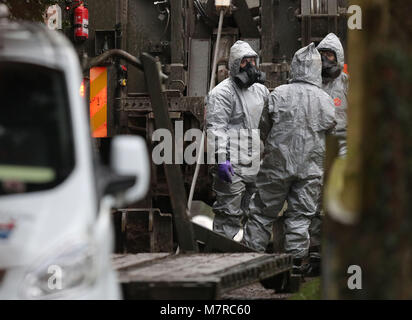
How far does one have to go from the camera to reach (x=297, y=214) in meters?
9.16

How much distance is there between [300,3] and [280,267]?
4687 millimetres

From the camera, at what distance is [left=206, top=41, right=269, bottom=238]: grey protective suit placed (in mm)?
9516

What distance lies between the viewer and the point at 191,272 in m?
5.89

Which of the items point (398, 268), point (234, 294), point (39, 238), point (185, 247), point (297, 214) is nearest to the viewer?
point (398, 268)

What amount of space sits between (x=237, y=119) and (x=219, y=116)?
0.25 m

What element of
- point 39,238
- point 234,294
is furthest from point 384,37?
point 234,294

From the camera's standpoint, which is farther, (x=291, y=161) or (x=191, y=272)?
(x=291, y=161)

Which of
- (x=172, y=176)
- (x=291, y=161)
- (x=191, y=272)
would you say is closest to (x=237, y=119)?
(x=291, y=161)

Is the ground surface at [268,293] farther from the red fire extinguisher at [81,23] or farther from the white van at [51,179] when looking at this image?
the red fire extinguisher at [81,23]

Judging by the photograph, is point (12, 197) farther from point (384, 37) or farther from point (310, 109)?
point (310, 109)

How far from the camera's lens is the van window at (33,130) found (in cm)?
439

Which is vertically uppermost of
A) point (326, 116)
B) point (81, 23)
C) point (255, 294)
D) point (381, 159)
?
point (81, 23)

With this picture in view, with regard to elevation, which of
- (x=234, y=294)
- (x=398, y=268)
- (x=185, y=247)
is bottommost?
(x=234, y=294)

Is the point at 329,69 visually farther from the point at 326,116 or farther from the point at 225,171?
the point at 225,171
